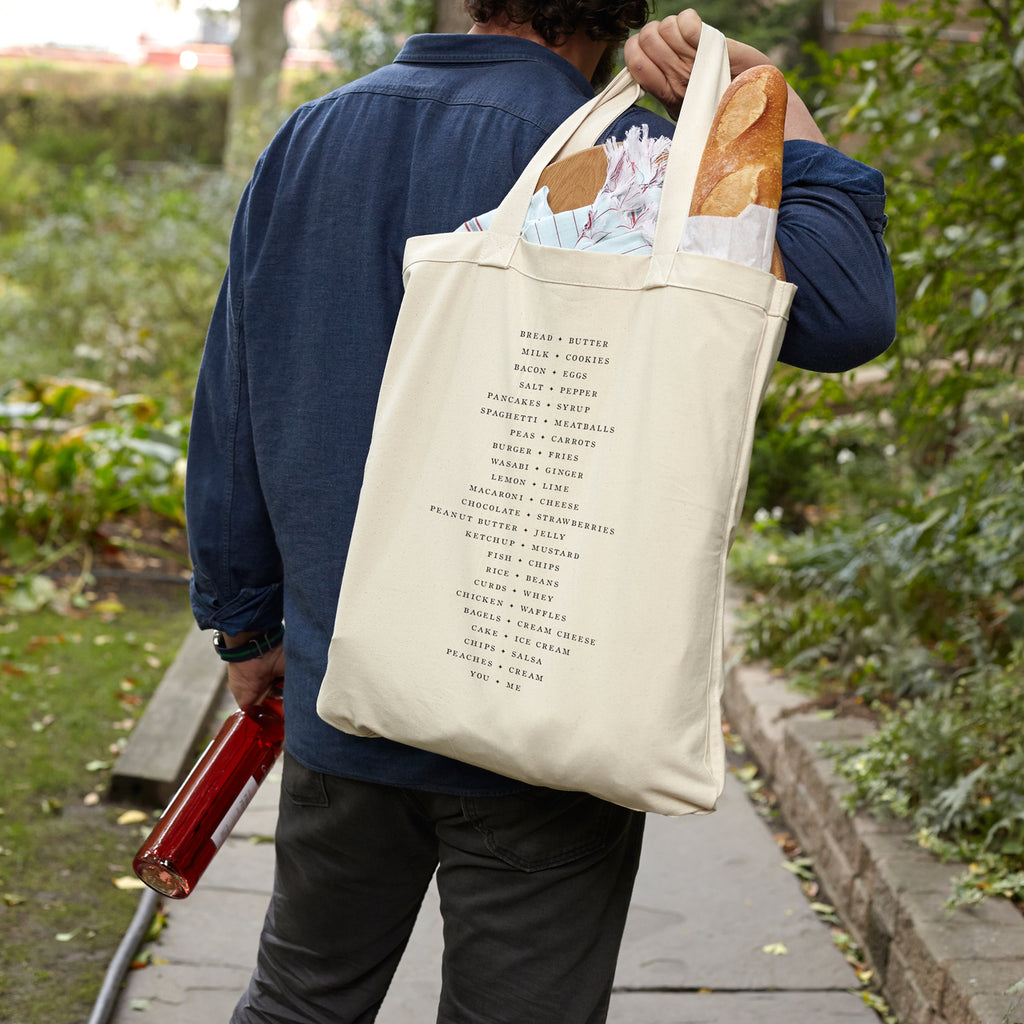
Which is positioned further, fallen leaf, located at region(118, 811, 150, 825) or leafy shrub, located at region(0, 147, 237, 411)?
leafy shrub, located at region(0, 147, 237, 411)

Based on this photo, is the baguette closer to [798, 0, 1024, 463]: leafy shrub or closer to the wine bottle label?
the wine bottle label

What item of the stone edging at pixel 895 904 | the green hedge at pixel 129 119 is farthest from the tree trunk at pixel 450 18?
the green hedge at pixel 129 119

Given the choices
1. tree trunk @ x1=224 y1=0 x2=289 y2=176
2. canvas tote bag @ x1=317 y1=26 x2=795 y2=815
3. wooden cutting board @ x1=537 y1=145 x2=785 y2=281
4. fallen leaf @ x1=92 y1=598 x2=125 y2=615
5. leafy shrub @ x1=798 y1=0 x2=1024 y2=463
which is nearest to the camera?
canvas tote bag @ x1=317 y1=26 x2=795 y2=815

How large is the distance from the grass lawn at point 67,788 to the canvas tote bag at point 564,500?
1680 millimetres

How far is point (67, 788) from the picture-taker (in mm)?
3352

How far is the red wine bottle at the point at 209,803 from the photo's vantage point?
1.65 metres

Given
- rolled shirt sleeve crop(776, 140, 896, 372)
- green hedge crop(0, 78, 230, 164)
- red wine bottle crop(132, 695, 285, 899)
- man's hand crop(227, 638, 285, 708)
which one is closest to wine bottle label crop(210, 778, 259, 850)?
red wine bottle crop(132, 695, 285, 899)

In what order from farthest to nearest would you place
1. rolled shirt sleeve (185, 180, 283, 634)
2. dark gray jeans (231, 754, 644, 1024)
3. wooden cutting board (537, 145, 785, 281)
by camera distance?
rolled shirt sleeve (185, 180, 283, 634) → dark gray jeans (231, 754, 644, 1024) → wooden cutting board (537, 145, 785, 281)

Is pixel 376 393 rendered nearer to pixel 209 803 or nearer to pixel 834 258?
pixel 834 258

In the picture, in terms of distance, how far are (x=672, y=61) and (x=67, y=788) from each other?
2.86 m

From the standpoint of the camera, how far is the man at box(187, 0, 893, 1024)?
4.25ft

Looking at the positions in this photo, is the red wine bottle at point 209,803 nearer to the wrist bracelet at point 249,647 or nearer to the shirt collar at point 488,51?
the wrist bracelet at point 249,647

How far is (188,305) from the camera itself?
27.5 feet

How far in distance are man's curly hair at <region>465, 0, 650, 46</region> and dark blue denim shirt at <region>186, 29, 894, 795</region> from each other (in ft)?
0.13
